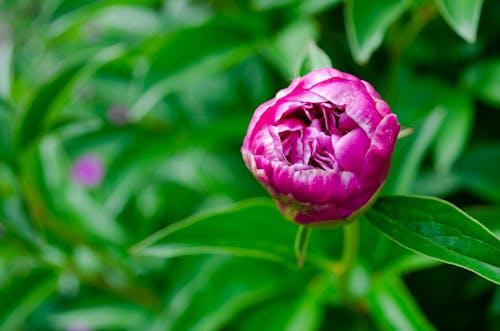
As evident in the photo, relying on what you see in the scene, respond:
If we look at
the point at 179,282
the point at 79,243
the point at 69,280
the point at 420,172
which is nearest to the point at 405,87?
the point at 420,172

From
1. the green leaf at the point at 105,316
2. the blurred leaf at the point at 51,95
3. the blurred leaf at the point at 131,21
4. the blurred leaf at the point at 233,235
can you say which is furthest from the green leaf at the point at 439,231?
the blurred leaf at the point at 131,21

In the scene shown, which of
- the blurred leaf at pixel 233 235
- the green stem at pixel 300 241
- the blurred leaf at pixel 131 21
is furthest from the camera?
the blurred leaf at pixel 131 21

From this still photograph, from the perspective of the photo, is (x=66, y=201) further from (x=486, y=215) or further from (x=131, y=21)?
(x=486, y=215)

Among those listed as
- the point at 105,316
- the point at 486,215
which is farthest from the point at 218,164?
the point at 486,215

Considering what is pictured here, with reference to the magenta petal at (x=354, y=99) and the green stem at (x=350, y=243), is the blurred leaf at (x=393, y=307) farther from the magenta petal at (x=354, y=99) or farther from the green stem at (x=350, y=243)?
the magenta petal at (x=354, y=99)

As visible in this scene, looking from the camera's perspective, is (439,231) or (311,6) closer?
(439,231)

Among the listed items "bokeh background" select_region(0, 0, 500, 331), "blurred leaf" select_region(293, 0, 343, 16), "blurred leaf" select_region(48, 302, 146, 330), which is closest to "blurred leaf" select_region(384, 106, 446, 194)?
"bokeh background" select_region(0, 0, 500, 331)
